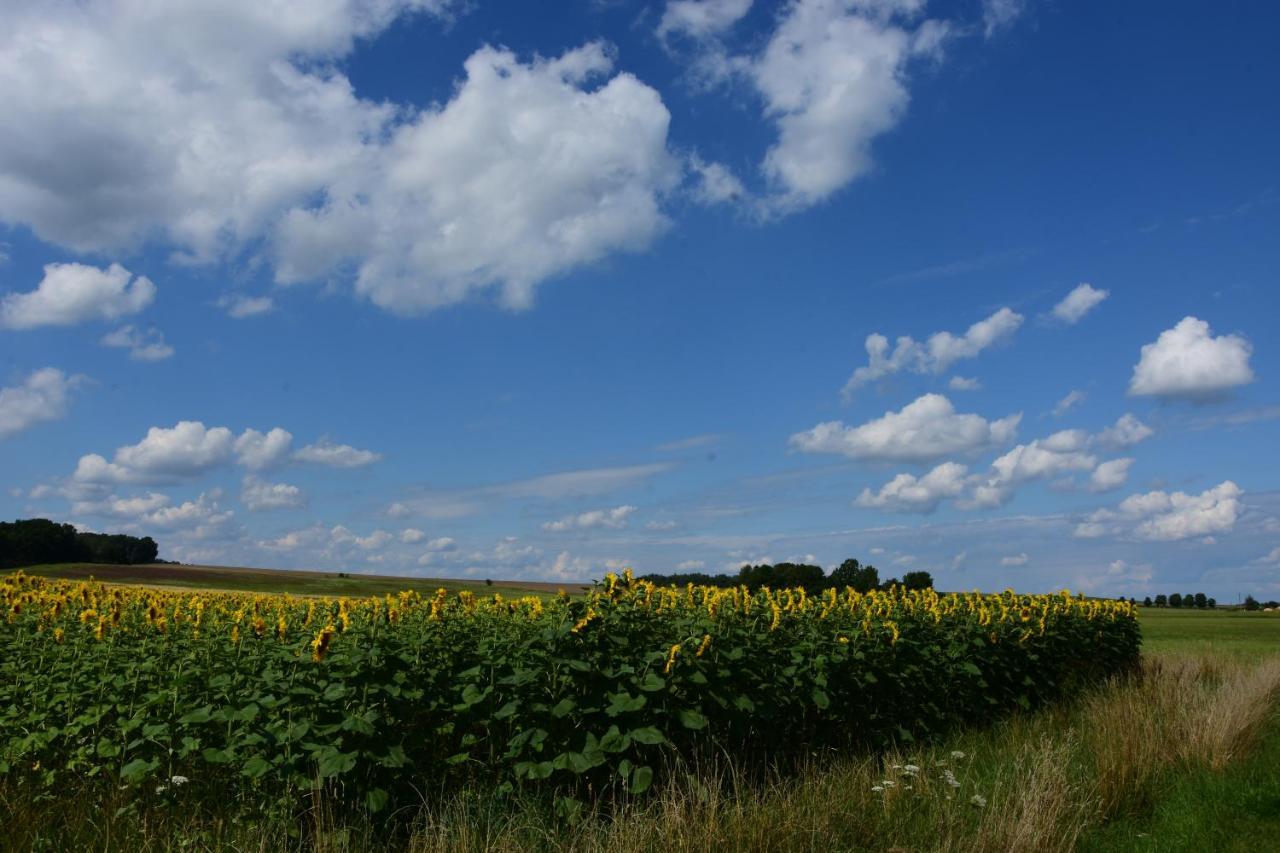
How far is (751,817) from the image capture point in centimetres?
568

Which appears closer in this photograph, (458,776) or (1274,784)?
(458,776)

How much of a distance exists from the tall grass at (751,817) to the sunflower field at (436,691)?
0.79ft

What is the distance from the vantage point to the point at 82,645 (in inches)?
312

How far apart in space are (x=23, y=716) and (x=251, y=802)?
263 centimetres

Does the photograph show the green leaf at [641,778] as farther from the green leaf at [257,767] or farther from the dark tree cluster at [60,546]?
the dark tree cluster at [60,546]

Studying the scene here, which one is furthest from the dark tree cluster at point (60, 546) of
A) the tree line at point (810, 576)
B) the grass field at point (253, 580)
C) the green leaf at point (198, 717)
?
the green leaf at point (198, 717)

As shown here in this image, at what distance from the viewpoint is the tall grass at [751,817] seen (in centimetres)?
529

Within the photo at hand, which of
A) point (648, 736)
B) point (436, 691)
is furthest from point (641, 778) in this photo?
point (436, 691)

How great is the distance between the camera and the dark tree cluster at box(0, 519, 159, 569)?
43781 mm

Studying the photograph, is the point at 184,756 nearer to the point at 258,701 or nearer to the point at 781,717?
the point at 258,701

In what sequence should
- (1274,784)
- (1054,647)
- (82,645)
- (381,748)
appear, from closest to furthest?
1. (381,748)
2. (82,645)
3. (1274,784)
4. (1054,647)

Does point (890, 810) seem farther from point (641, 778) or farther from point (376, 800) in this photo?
point (376, 800)

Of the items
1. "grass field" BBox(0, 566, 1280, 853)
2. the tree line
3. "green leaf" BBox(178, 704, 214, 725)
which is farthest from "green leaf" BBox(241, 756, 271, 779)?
the tree line

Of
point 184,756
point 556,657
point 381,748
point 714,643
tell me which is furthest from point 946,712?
point 184,756
